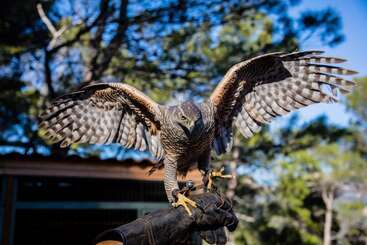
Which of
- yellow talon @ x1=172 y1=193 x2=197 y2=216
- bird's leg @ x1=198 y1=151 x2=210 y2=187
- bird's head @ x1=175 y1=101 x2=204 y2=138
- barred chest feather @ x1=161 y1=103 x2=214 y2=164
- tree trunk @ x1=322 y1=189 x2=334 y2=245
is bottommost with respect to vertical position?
tree trunk @ x1=322 y1=189 x2=334 y2=245

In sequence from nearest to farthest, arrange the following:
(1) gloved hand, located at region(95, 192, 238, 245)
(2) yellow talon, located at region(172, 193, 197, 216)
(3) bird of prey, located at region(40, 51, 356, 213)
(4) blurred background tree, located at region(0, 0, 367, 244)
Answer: (1) gloved hand, located at region(95, 192, 238, 245)
(2) yellow talon, located at region(172, 193, 197, 216)
(3) bird of prey, located at region(40, 51, 356, 213)
(4) blurred background tree, located at region(0, 0, 367, 244)

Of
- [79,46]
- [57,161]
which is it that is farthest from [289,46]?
[57,161]

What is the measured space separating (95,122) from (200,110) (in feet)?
3.89

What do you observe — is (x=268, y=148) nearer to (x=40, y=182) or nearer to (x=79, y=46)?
(x=79, y=46)

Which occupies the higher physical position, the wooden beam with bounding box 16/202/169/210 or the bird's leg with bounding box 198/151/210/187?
the bird's leg with bounding box 198/151/210/187

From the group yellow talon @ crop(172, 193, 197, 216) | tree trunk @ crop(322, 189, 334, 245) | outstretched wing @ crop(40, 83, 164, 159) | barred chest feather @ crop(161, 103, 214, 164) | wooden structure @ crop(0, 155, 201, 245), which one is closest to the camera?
yellow talon @ crop(172, 193, 197, 216)

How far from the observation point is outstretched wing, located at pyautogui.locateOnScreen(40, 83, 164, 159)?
3373 millimetres

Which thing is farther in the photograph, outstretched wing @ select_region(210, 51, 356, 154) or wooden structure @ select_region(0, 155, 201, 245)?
wooden structure @ select_region(0, 155, 201, 245)

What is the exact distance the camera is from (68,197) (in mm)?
5617

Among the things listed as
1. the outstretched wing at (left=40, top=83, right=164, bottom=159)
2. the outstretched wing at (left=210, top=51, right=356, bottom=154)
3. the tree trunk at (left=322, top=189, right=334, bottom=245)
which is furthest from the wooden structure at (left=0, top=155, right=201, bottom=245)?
the tree trunk at (left=322, top=189, right=334, bottom=245)

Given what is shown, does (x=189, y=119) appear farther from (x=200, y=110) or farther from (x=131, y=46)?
(x=131, y=46)

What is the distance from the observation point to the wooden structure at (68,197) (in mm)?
5082

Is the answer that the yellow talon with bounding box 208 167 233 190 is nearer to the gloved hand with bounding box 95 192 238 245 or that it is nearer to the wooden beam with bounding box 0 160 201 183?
the gloved hand with bounding box 95 192 238 245

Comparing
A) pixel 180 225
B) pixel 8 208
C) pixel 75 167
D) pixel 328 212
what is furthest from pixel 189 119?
pixel 328 212
